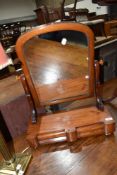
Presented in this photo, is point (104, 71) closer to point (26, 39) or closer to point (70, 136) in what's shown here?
point (70, 136)

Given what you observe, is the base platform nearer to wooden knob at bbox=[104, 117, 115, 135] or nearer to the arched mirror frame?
wooden knob at bbox=[104, 117, 115, 135]

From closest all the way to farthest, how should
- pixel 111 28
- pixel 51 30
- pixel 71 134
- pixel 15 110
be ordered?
pixel 51 30 → pixel 71 134 → pixel 15 110 → pixel 111 28

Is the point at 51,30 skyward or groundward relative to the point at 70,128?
skyward


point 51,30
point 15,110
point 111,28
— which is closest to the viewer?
point 51,30

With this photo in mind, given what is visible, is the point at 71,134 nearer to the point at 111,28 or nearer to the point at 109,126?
the point at 109,126

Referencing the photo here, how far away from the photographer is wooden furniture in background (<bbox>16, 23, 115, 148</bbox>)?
2.77ft

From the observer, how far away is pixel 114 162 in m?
0.76

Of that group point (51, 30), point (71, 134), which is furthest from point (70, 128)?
point (51, 30)

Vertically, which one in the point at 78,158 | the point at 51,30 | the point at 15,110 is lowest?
the point at 78,158

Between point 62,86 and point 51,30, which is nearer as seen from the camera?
point 51,30

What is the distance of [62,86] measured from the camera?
91 centimetres

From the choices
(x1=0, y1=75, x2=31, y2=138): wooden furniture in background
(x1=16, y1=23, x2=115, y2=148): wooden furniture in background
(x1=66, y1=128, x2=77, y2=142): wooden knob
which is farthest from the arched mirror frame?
(x1=66, y1=128, x2=77, y2=142): wooden knob

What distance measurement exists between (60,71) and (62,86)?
75mm

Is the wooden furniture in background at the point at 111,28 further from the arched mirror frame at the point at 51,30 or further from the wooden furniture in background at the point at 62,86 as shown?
the arched mirror frame at the point at 51,30
